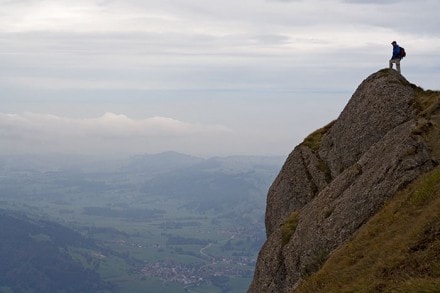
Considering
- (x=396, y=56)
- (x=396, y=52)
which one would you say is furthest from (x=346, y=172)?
(x=396, y=52)

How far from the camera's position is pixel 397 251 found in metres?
28.3

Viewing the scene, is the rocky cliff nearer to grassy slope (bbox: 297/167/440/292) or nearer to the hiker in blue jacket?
grassy slope (bbox: 297/167/440/292)

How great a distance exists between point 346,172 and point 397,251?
17.5m

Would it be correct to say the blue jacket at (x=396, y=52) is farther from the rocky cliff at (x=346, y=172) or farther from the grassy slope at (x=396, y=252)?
the grassy slope at (x=396, y=252)

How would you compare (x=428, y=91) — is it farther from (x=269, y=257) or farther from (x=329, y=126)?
(x=269, y=257)

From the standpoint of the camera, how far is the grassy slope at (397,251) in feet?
82.6

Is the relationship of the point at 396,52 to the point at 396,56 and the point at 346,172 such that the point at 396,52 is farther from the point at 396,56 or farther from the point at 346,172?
the point at 346,172

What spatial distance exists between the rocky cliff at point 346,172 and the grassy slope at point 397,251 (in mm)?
2200

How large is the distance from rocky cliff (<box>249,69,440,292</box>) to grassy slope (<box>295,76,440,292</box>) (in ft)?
7.22

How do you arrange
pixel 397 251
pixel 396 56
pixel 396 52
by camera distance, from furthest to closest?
pixel 396 56 < pixel 396 52 < pixel 397 251

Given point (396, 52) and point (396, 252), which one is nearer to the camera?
point (396, 252)

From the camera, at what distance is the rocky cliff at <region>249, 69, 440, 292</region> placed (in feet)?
126

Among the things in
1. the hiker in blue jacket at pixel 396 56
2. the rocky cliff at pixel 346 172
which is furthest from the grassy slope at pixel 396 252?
the hiker in blue jacket at pixel 396 56

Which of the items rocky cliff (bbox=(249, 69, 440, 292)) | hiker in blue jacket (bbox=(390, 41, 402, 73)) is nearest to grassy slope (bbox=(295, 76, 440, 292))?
rocky cliff (bbox=(249, 69, 440, 292))
